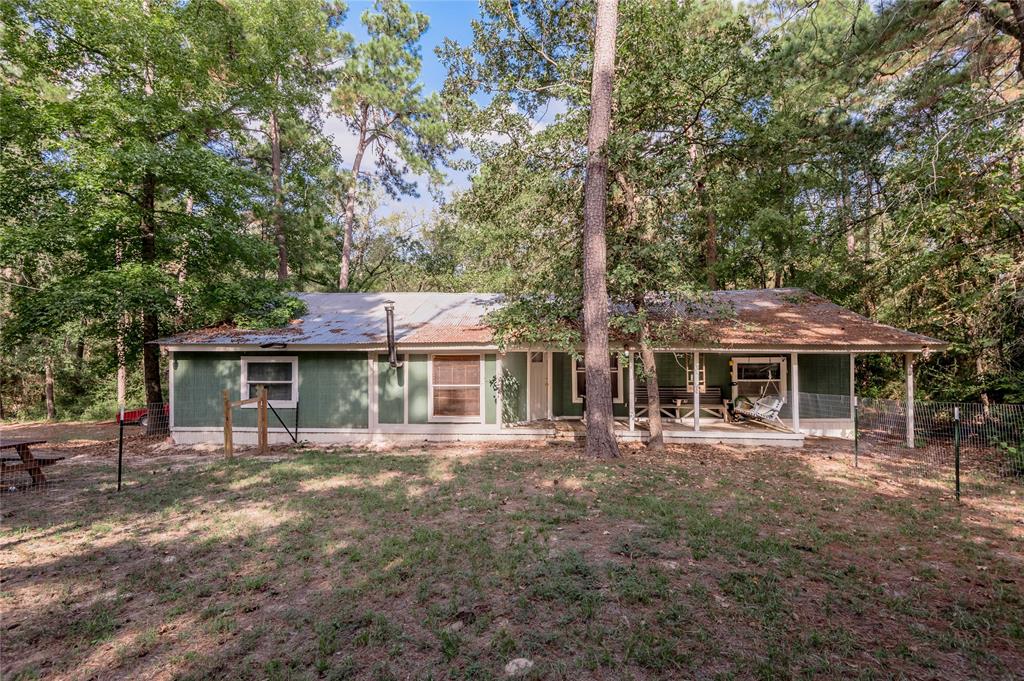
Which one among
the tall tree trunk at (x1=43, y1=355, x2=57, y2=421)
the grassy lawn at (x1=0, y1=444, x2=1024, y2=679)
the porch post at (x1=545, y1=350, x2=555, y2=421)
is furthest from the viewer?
the tall tree trunk at (x1=43, y1=355, x2=57, y2=421)

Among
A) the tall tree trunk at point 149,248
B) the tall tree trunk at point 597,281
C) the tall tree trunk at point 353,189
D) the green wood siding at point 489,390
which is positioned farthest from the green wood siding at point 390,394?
the tall tree trunk at point 353,189

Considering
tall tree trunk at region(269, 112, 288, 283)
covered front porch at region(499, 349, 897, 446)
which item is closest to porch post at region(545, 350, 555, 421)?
covered front porch at region(499, 349, 897, 446)

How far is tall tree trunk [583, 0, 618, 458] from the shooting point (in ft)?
26.0

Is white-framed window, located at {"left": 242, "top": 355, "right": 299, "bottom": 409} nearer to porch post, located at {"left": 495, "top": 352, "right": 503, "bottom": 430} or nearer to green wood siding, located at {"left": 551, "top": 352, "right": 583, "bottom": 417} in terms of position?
porch post, located at {"left": 495, "top": 352, "right": 503, "bottom": 430}

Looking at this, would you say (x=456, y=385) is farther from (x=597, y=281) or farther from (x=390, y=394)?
(x=597, y=281)

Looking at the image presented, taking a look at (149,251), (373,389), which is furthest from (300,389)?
(149,251)

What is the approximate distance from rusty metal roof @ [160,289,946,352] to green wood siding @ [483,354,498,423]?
2.21 feet

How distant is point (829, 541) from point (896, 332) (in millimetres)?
7999

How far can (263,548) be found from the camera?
4.29 meters

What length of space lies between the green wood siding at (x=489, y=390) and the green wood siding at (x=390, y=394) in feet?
6.28

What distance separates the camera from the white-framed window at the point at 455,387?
10.2 m

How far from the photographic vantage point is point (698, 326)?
961 centimetres

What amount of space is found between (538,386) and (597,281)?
4.38 m

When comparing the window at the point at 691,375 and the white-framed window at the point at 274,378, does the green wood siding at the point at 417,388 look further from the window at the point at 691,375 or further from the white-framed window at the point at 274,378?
the window at the point at 691,375
